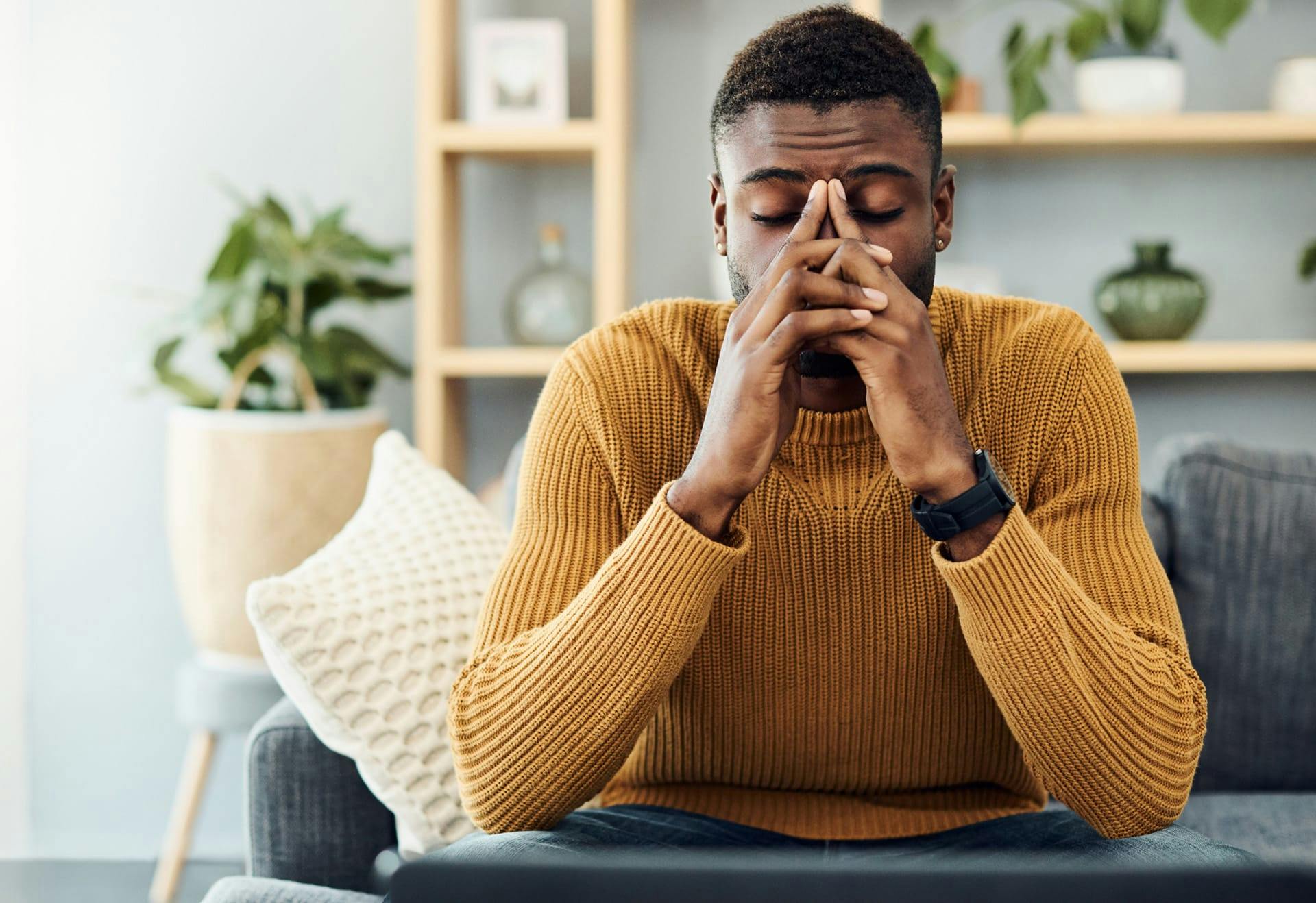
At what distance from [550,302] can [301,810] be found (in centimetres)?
126

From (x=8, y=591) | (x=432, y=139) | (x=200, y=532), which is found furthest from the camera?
(x=8, y=591)

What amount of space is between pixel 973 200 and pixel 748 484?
1650 millimetres

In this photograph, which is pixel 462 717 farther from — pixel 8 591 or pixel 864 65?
pixel 8 591

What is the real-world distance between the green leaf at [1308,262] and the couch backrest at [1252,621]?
88 centimetres

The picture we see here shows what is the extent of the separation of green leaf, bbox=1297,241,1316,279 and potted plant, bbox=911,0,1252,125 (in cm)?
39

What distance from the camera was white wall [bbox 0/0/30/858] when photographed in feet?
7.74

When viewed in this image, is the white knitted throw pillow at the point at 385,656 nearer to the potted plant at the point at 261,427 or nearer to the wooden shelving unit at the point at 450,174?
the potted plant at the point at 261,427

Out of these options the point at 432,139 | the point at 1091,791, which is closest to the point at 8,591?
the point at 432,139

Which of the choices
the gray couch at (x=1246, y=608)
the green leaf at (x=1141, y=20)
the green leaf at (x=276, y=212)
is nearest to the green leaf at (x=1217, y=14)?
the green leaf at (x=1141, y=20)

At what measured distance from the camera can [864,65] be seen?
3.45 feet

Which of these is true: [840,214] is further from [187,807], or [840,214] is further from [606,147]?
[187,807]

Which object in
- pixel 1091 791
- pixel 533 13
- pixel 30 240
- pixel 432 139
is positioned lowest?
pixel 1091 791

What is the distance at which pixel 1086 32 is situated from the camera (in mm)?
2129

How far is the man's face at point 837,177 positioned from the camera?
3.40 feet
